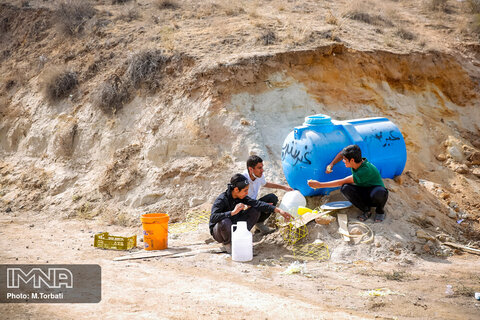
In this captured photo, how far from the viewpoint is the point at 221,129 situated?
30.4ft

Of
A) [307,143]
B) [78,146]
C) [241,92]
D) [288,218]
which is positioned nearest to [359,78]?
[241,92]

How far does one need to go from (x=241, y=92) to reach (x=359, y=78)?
2818 millimetres

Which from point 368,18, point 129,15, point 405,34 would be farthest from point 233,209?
point 129,15

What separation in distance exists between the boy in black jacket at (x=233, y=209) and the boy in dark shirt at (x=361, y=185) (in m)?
0.86

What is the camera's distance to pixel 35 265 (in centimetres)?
525

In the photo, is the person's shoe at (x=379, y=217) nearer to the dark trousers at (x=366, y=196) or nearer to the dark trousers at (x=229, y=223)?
the dark trousers at (x=366, y=196)

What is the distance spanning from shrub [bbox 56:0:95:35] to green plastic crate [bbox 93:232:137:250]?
9.14m

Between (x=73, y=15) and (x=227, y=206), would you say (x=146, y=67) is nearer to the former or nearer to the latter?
(x=73, y=15)

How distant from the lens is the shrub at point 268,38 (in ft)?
34.4

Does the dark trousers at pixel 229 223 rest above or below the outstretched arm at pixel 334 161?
below

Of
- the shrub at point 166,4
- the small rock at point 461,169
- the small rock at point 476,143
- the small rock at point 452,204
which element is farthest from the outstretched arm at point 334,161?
the shrub at point 166,4

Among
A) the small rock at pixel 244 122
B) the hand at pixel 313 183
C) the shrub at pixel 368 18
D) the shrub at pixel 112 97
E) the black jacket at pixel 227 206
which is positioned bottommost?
the black jacket at pixel 227 206

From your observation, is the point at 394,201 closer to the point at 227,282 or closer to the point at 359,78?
the point at 227,282

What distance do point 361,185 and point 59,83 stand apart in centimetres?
883
